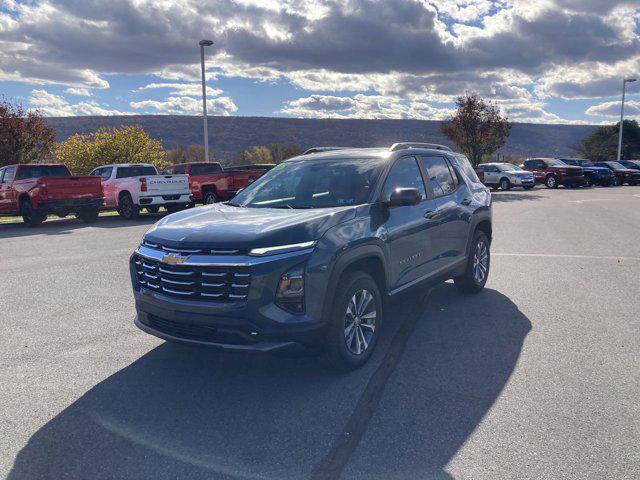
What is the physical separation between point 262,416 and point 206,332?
0.71 meters

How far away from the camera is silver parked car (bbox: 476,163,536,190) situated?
1320 inches

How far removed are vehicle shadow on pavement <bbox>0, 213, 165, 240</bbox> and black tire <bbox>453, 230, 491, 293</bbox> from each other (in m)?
11.2

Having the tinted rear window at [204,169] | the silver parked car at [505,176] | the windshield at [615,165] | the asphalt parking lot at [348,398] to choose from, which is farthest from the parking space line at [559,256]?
the windshield at [615,165]

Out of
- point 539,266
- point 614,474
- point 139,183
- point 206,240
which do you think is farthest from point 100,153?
point 614,474

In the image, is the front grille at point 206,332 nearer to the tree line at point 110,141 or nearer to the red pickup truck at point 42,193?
the red pickup truck at point 42,193

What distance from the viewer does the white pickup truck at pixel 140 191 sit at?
60.6ft

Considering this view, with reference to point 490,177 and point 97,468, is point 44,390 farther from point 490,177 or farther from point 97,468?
point 490,177

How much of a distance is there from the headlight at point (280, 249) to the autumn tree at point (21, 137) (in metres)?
27.2

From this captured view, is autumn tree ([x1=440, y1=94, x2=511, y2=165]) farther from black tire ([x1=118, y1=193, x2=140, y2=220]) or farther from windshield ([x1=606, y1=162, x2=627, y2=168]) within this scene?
black tire ([x1=118, y1=193, x2=140, y2=220])

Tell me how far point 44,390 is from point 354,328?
7.86 ft

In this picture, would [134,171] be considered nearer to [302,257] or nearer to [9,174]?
[9,174]

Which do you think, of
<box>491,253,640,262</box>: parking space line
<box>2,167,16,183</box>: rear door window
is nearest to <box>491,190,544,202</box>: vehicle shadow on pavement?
<box>491,253,640,262</box>: parking space line

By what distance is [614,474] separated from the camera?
3066 mm

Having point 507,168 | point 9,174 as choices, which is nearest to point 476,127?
point 507,168
